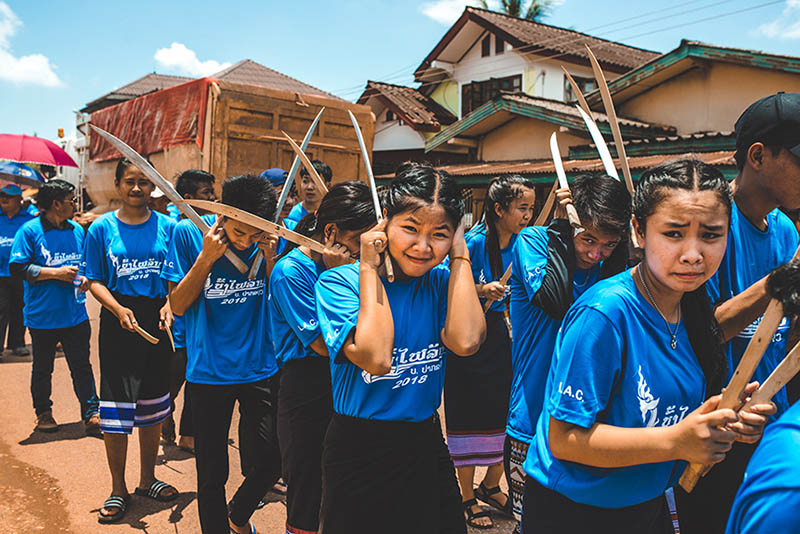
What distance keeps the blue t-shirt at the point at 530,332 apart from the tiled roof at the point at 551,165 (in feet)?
15.2

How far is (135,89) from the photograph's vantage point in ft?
102

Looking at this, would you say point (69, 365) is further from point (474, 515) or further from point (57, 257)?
point (474, 515)

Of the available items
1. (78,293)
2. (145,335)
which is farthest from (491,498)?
(78,293)

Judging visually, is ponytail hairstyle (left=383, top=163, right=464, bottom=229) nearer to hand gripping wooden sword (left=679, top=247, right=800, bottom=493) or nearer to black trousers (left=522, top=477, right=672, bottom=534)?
black trousers (left=522, top=477, right=672, bottom=534)

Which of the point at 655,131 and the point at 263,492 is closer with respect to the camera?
the point at 263,492

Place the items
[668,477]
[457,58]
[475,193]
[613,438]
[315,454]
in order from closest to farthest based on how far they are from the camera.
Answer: [613,438] < [668,477] < [315,454] < [475,193] < [457,58]

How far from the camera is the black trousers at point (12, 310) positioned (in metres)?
7.44

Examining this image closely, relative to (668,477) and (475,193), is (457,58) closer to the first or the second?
(475,193)

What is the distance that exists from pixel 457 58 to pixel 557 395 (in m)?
23.3

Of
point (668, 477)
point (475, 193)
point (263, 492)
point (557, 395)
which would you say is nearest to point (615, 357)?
point (557, 395)

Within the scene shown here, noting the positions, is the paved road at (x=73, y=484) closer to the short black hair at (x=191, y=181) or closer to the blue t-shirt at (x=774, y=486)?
the short black hair at (x=191, y=181)

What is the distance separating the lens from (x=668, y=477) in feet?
5.31

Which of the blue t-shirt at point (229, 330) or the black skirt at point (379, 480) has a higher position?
the blue t-shirt at point (229, 330)

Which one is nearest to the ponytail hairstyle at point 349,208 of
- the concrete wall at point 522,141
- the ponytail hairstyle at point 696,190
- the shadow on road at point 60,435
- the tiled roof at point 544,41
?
the ponytail hairstyle at point 696,190
